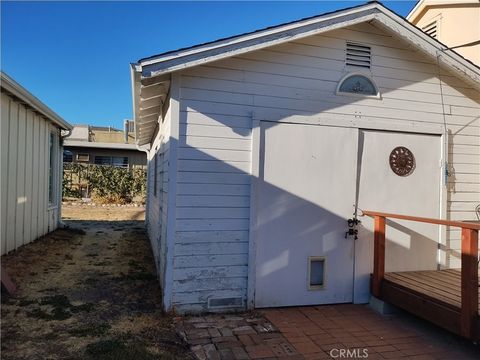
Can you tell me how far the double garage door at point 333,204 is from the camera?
4625 millimetres

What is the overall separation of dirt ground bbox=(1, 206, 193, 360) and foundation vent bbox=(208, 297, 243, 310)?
527 mm

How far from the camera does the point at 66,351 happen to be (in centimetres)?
331

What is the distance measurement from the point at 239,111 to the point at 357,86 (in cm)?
159

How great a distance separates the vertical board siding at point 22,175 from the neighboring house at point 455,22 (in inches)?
319

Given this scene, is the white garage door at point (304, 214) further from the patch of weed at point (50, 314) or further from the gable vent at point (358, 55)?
the patch of weed at point (50, 314)

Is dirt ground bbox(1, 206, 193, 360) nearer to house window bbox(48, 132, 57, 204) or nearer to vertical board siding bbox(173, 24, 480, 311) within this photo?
vertical board siding bbox(173, 24, 480, 311)

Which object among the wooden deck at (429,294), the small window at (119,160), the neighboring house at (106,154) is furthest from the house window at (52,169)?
the small window at (119,160)

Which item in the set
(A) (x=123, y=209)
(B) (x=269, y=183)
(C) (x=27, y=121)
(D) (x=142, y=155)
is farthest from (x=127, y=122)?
(B) (x=269, y=183)

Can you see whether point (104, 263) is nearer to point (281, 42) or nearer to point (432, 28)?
point (281, 42)

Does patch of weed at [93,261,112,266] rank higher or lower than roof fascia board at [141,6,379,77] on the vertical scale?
lower

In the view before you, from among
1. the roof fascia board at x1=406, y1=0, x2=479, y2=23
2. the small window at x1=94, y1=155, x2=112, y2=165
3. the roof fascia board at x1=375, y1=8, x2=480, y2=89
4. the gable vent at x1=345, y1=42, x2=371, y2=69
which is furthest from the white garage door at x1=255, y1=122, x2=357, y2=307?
the small window at x1=94, y1=155, x2=112, y2=165

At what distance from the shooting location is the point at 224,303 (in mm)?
4445

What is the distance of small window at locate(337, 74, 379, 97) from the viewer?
491 cm

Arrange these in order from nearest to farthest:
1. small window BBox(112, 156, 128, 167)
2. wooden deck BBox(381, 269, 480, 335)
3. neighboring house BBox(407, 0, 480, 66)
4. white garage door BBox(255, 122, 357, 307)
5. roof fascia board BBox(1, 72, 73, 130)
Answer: wooden deck BBox(381, 269, 480, 335), white garage door BBox(255, 122, 357, 307), roof fascia board BBox(1, 72, 73, 130), neighboring house BBox(407, 0, 480, 66), small window BBox(112, 156, 128, 167)
